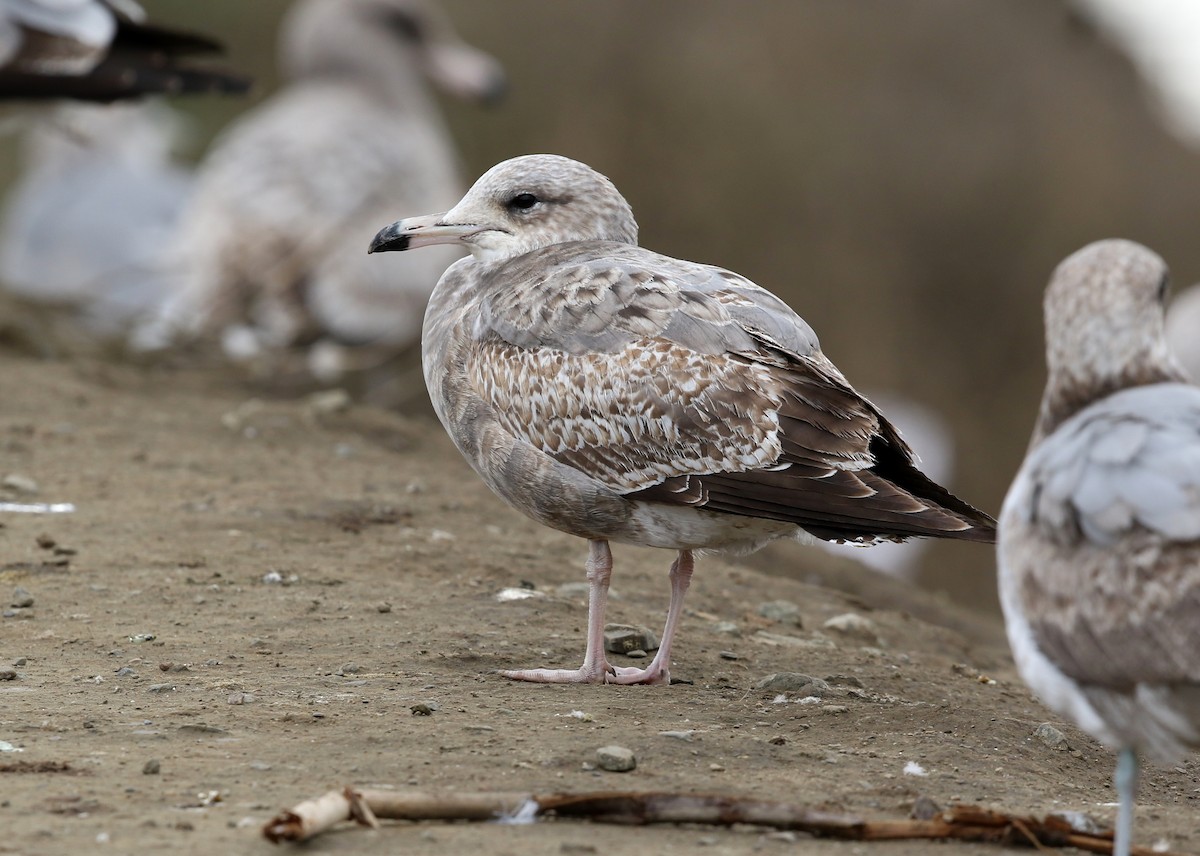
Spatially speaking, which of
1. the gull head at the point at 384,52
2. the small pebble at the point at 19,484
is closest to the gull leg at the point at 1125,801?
the small pebble at the point at 19,484

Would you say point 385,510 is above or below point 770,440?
below

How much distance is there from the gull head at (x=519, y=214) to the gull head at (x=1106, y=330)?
1.99 meters

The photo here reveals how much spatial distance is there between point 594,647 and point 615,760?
3.00ft

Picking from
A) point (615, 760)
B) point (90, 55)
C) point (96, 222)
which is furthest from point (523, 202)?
point (96, 222)

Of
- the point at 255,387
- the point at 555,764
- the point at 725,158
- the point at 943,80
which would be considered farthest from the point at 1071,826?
the point at 943,80

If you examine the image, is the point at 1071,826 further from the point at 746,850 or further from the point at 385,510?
the point at 385,510

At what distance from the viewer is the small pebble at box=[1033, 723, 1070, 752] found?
174 inches

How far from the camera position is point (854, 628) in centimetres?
568

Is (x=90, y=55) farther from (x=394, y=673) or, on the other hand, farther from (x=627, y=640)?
(x=394, y=673)

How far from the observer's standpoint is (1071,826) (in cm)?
343

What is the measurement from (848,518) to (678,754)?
0.83 metres

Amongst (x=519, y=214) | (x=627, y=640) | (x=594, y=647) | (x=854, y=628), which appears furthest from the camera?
(x=854, y=628)

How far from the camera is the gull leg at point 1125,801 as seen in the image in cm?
312

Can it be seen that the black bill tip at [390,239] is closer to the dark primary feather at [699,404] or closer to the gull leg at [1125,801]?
the dark primary feather at [699,404]
